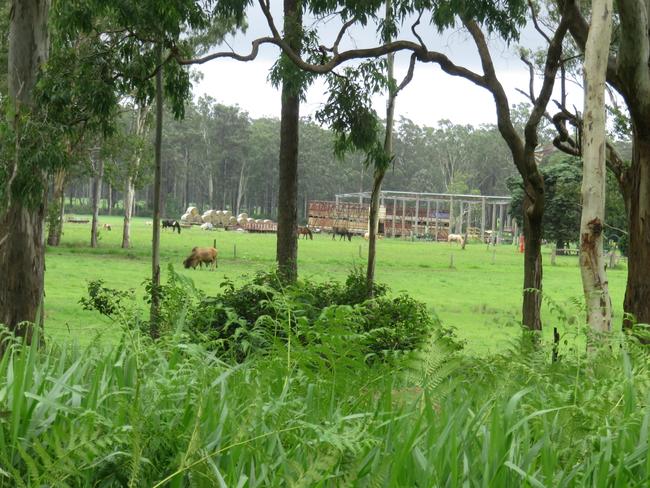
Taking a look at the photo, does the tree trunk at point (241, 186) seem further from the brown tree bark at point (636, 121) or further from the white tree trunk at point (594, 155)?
the white tree trunk at point (594, 155)

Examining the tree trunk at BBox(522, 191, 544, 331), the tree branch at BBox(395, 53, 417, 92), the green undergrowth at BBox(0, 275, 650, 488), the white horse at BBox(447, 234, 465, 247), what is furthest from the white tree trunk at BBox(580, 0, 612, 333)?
the white horse at BBox(447, 234, 465, 247)

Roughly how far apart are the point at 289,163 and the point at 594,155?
7.95 metres

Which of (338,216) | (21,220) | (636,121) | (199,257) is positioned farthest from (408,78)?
(338,216)

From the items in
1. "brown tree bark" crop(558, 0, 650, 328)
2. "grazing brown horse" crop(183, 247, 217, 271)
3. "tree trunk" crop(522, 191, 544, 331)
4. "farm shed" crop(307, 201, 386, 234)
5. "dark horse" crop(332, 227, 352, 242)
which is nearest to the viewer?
"brown tree bark" crop(558, 0, 650, 328)

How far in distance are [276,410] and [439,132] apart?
9012cm

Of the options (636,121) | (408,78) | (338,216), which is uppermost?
(408,78)

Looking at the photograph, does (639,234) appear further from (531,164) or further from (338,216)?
(338,216)

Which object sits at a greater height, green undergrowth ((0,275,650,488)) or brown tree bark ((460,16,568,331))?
brown tree bark ((460,16,568,331))

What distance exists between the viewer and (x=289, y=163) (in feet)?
53.0

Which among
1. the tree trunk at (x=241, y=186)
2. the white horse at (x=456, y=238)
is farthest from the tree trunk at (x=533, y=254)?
the tree trunk at (x=241, y=186)

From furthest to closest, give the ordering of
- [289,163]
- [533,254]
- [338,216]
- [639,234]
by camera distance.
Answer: [338,216], [289,163], [533,254], [639,234]

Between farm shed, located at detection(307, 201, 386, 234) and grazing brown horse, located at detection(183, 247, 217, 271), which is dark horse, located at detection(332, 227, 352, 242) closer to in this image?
farm shed, located at detection(307, 201, 386, 234)

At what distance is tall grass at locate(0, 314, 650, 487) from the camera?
84.4 inches

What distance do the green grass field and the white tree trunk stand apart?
322 inches
